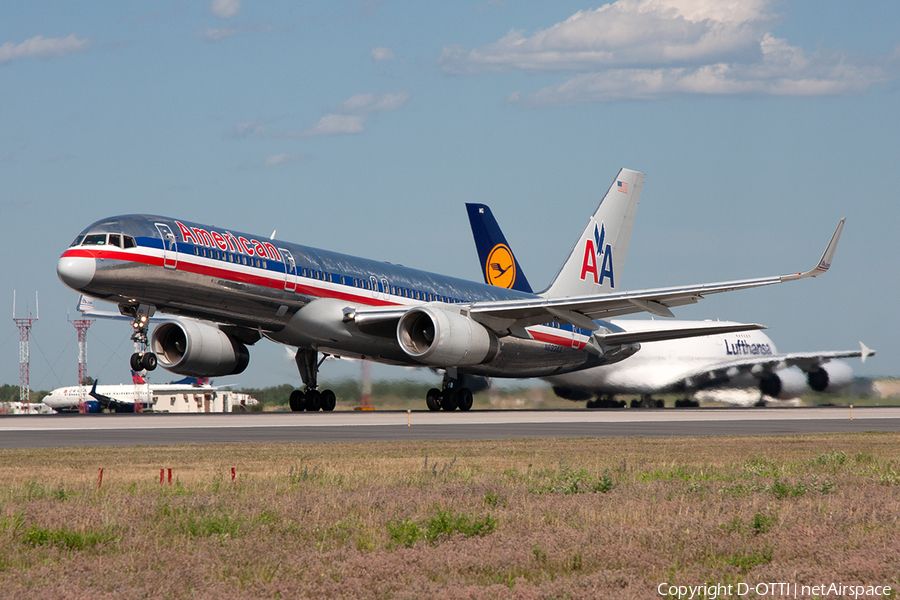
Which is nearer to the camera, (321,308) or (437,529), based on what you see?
(437,529)

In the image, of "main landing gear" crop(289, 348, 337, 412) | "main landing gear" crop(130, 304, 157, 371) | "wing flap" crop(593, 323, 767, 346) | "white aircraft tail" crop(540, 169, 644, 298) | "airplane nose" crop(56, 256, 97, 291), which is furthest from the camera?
"white aircraft tail" crop(540, 169, 644, 298)

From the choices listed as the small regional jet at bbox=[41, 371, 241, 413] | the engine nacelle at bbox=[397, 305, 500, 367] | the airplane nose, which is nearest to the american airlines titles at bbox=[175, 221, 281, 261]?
the airplane nose

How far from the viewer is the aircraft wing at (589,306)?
3384 centimetres

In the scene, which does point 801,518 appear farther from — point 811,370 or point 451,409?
point 811,370

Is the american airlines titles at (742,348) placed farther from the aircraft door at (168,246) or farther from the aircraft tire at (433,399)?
the aircraft door at (168,246)

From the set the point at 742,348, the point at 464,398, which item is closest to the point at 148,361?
the point at 464,398

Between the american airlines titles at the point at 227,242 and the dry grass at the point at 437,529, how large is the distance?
16.1 metres

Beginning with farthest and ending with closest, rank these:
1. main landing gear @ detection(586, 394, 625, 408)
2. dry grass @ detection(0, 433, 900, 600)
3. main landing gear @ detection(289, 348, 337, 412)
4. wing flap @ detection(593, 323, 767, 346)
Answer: main landing gear @ detection(586, 394, 625, 408) < main landing gear @ detection(289, 348, 337, 412) < wing flap @ detection(593, 323, 767, 346) < dry grass @ detection(0, 433, 900, 600)

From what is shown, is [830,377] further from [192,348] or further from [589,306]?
[192,348]

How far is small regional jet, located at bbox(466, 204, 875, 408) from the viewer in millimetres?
46219

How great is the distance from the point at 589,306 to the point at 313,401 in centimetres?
1105

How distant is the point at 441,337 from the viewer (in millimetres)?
33438

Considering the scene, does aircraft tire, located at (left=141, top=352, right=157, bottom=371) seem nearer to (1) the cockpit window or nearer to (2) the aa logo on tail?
(1) the cockpit window

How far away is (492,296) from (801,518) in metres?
32.0
